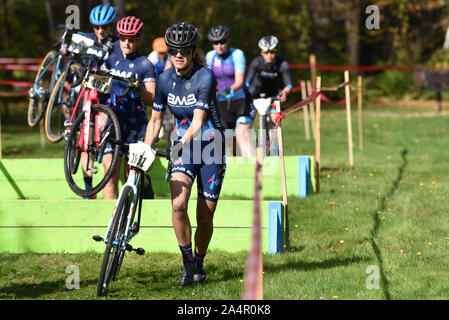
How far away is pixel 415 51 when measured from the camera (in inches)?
1302

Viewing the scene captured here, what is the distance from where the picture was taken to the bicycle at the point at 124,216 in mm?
5867

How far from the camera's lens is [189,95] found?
20.0 feet

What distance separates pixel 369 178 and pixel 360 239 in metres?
3.90

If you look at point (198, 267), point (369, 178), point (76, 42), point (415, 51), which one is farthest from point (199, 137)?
point (415, 51)

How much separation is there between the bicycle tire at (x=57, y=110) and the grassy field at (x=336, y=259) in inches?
84.0

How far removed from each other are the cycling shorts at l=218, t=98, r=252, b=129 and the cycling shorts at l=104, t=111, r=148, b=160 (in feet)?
10.2

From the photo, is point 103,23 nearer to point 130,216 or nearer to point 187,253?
point 130,216

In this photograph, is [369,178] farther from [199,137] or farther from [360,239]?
[199,137]

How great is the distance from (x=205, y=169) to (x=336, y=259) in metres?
1.61

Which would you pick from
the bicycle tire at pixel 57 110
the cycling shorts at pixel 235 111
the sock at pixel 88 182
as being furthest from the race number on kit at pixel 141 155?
the cycling shorts at pixel 235 111

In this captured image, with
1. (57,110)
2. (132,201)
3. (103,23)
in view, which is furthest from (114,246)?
(57,110)

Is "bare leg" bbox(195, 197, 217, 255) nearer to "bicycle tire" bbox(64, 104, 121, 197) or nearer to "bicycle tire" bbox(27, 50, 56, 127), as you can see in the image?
"bicycle tire" bbox(64, 104, 121, 197)

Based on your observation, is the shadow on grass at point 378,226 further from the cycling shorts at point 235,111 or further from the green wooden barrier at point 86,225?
the cycling shorts at point 235,111
